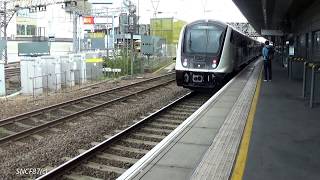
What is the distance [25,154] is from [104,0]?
81.7 m

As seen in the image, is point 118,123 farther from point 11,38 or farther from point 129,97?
point 11,38

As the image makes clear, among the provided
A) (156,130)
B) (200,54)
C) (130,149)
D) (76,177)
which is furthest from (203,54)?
(76,177)

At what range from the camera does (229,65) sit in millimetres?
18062

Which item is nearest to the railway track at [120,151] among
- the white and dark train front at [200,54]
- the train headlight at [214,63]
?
the white and dark train front at [200,54]

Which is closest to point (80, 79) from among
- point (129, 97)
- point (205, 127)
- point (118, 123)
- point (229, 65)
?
point (129, 97)

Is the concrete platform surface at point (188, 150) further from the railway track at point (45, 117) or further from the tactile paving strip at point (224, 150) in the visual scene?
the railway track at point (45, 117)

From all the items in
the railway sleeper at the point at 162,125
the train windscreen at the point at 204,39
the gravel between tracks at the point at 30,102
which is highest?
the train windscreen at the point at 204,39

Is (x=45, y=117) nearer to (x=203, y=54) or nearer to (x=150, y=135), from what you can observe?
(x=150, y=135)

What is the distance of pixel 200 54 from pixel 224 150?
10517 millimetres

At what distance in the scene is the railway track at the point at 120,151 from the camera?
7.63 metres

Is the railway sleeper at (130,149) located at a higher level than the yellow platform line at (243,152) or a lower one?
lower

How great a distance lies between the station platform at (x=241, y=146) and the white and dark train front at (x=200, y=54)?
17.2 feet

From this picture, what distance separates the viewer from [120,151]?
9.20 metres

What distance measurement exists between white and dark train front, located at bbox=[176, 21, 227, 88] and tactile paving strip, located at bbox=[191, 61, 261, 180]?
19.5ft
